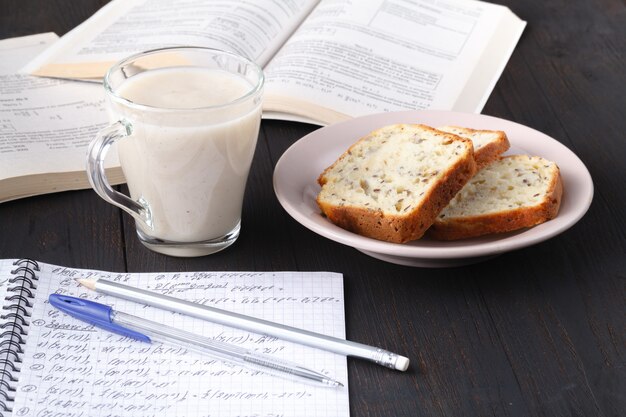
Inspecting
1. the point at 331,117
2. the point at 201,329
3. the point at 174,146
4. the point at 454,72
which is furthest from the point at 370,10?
the point at 201,329

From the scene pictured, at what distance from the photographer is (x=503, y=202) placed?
1057 mm

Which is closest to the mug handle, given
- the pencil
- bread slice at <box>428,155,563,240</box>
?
the pencil

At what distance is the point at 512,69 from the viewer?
159 cm

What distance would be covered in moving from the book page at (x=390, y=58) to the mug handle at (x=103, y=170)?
387mm

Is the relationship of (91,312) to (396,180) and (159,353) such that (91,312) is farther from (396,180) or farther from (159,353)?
(396,180)

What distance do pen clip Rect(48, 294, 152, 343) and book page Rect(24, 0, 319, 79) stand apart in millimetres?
615

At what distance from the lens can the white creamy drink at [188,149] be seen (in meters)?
0.98

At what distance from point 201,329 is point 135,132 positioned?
0.25 m

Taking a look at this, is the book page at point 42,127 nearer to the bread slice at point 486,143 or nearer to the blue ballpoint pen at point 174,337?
the blue ballpoint pen at point 174,337

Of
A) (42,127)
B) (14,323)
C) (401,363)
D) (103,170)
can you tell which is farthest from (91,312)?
(42,127)

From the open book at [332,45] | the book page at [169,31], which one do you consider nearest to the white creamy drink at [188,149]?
the open book at [332,45]

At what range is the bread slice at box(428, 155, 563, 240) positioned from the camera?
1.03 meters

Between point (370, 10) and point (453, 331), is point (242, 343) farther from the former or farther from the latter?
point (370, 10)

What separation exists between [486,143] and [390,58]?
0.45m
